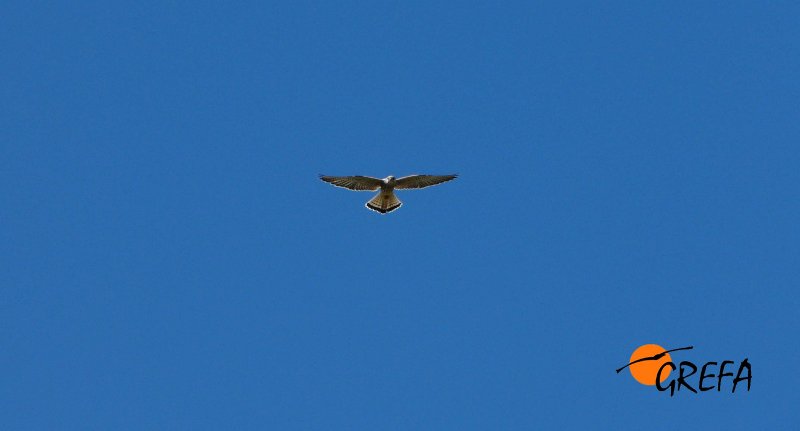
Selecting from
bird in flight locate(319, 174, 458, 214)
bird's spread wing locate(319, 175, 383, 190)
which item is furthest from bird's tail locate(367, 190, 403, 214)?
bird's spread wing locate(319, 175, 383, 190)

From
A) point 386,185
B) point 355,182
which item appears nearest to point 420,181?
point 386,185

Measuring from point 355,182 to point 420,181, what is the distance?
92.2 inches

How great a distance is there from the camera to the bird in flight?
108 feet

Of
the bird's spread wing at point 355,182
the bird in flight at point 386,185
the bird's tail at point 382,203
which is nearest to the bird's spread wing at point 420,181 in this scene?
the bird in flight at point 386,185

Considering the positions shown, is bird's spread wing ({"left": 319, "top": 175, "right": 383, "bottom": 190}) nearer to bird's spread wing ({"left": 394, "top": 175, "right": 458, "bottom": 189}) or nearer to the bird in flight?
the bird in flight

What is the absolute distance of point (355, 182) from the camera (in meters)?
33.0

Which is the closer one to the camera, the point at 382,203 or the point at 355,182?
the point at 355,182

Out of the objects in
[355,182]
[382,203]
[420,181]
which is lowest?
[382,203]

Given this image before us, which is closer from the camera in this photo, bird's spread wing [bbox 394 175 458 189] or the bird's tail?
bird's spread wing [bbox 394 175 458 189]

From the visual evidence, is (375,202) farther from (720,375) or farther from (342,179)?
(720,375)

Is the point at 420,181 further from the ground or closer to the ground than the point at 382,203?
further from the ground

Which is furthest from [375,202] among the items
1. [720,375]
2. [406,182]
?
[720,375]

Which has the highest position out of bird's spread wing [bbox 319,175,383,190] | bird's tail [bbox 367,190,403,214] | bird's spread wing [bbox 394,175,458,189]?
bird's spread wing [bbox 394,175,458,189]

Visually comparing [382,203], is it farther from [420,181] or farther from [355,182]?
[420,181]
